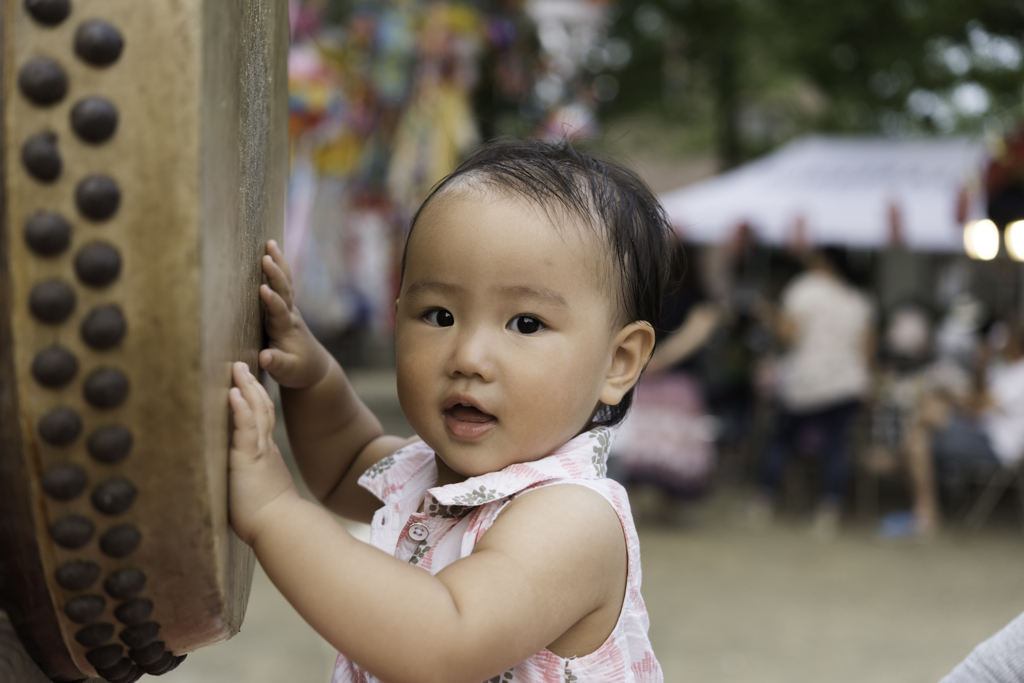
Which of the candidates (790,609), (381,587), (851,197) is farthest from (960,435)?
(381,587)

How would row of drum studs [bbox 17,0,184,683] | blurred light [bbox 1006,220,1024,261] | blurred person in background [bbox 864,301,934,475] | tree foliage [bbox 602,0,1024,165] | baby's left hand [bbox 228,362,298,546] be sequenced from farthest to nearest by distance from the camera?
tree foliage [bbox 602,0,1024,165], blurred person in background [bbox 864,301,934,475], blurred light [bbox 1006,220,1024,261], baby's left hand [bbox 228,362,298,546], row of drum studs [bbox 17,0,184,683]

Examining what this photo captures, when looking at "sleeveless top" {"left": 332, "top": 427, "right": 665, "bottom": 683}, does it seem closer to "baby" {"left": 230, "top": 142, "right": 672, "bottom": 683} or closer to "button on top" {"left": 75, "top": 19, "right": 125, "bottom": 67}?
"baby" {"left": 230, "top": 142, "right": 672, "bottom": 683}

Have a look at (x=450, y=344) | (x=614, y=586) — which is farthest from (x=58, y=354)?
(x=614, y=586)

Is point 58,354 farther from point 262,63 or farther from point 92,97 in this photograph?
point 262,63

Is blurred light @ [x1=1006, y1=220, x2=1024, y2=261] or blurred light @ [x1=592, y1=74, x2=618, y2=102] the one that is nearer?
blurred light @ [x1=1006, y1=220, x2=1024, y2=261]

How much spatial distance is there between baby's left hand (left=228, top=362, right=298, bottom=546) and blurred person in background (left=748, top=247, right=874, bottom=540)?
6.41 meters

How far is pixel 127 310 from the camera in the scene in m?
0.63

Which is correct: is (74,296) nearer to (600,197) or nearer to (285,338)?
(285,338)

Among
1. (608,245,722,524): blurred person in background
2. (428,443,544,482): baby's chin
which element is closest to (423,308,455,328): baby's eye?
(428,443,544,482): baby's chin

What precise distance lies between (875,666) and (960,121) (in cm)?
1918

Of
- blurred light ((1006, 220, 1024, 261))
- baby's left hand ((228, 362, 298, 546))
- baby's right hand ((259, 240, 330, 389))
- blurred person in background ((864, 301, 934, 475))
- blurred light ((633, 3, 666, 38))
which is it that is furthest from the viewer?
blurred light ((633, 3, 666, 38))

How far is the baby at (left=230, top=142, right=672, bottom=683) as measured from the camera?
33.7 inches

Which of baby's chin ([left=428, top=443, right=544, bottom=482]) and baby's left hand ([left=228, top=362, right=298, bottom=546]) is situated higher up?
baby's left hand ([left=228, top=362, right=298, bottom=546])

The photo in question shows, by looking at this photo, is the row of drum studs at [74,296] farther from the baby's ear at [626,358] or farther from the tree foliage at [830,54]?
the tree foliage at [830,54]
